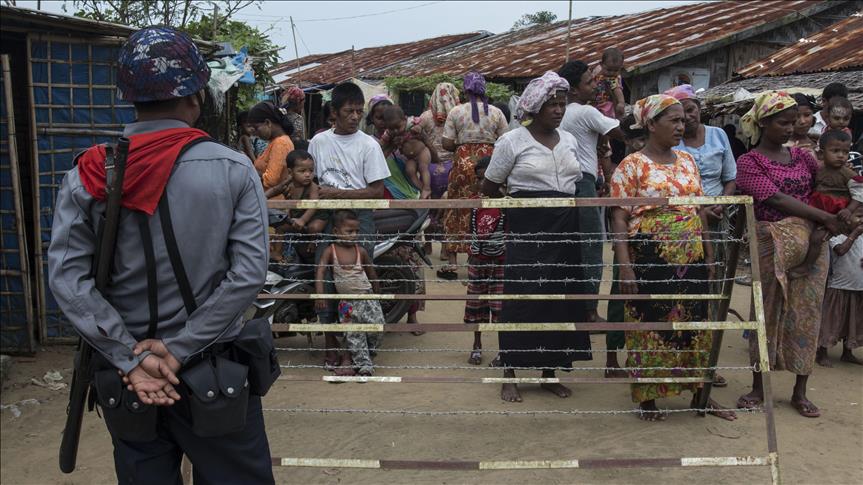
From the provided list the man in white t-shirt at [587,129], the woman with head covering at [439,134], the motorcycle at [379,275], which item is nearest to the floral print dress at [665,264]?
the man in white t-shirt at [587,129]

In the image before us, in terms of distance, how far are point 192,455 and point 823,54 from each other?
10.9 meters

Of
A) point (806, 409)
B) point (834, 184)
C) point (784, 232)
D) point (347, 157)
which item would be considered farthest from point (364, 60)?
point (806, 409)

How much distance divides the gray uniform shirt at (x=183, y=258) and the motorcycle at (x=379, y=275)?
9.38 feet

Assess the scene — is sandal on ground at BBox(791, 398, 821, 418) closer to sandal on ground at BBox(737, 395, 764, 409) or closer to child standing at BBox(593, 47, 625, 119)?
sandal on ground at BBox(737, 395, 764, 409)

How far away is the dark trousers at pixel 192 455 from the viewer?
7.84ft

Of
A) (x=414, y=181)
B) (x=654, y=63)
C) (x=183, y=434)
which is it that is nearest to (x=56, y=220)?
(x=183, y=434)

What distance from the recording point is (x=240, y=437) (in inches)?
96.9

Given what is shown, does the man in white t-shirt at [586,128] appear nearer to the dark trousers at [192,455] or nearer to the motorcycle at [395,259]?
the motorcycle at [395,259]

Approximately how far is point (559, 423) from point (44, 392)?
3301 millimetres

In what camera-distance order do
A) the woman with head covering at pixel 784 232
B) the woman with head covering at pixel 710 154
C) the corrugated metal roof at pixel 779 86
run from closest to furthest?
1. the woman with head covering at pixel 784 232
2. the woman with head covering at pixel 710 154
3. the corrugated metal roof at pixel 779 86

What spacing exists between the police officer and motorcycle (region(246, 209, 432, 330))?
2.85 metres

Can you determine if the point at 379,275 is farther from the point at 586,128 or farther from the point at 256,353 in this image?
the point at 256,353

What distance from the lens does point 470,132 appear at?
23.4ft

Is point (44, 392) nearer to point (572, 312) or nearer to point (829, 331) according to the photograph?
point (572, 312)
